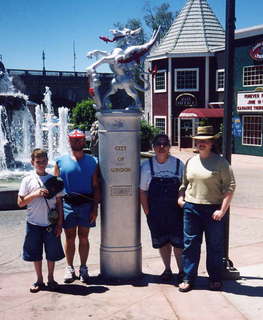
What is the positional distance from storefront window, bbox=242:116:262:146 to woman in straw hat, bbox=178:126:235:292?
18.6 m

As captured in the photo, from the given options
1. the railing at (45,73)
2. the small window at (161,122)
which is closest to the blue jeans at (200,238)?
the small window at (161,122)

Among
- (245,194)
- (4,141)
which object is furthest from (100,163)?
(4,141)

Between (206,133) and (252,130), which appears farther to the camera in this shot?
(252,130)

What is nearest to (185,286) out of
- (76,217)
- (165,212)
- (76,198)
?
(165,212)

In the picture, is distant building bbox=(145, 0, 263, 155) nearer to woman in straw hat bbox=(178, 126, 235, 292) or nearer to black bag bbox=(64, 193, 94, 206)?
woman in straw hat bbox=(178, 126, 235, 292)

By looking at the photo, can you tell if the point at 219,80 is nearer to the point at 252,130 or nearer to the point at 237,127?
the point at 237,127

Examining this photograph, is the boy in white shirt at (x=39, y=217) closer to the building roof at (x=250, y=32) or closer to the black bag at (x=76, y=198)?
the black bag at (x=76, y=198)

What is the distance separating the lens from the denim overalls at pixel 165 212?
15.1 ft

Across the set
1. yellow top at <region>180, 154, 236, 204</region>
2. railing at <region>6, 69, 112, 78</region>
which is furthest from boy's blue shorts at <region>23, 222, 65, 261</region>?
railing at <region>6, 69, 112, 78</region>

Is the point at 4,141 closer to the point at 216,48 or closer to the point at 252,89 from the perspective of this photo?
the point at 252,89

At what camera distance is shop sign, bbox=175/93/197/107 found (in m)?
26.2

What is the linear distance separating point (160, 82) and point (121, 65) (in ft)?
76.1

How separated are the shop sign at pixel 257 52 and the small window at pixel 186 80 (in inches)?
179

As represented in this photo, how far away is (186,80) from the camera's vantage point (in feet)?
86.2
